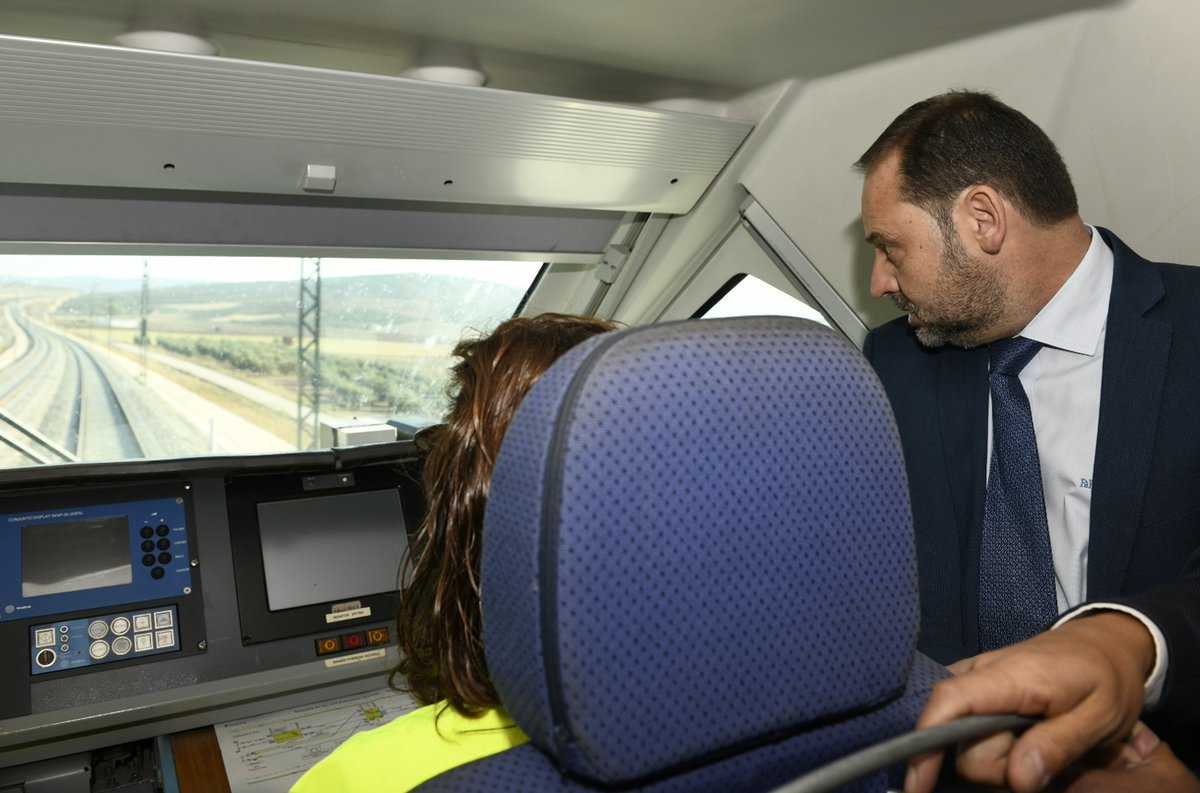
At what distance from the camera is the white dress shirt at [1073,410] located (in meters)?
2.20

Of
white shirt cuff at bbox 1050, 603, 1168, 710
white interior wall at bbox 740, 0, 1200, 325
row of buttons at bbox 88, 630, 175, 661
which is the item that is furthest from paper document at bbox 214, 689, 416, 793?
white interior wall at bbox 740, 0, 1200, 325

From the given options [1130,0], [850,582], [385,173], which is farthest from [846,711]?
[385,173]

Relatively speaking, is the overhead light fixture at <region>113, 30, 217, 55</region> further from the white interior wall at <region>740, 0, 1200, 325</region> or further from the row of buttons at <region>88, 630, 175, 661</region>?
the white interior wall at <region>740, 0, 1200, 325</region>

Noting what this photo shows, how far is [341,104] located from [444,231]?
1024 mm

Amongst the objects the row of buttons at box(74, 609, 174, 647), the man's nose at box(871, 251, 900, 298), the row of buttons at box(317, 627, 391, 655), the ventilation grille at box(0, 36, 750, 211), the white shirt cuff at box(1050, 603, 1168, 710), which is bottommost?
the row of buttons at box(317, 627, 391, 655)

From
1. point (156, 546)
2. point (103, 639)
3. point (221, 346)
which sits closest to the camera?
point (103, 639)

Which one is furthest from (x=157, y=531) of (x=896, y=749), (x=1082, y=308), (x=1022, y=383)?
(x=1082, y=308)

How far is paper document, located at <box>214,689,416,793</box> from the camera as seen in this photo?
1.99 m

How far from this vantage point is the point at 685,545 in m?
0.79

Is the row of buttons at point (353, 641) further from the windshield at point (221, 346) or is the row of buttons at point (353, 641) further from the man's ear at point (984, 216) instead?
the man's ear at point (984, 216)

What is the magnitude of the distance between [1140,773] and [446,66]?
2.03 metres

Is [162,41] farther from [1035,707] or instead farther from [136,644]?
[1035,707]

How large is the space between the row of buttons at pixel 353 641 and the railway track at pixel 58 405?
4.70ft

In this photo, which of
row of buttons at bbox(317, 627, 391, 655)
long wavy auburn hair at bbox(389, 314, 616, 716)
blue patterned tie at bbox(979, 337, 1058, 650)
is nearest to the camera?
long wavy auburn hair at bbox(389, 314, 616, 716)
